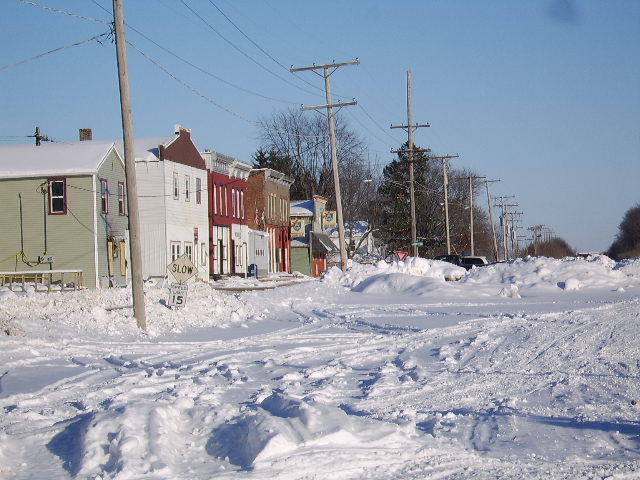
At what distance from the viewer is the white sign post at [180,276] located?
23.8 m

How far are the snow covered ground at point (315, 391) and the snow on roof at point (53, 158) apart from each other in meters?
18.0

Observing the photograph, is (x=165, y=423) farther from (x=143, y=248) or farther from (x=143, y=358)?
(x=143, y=248)

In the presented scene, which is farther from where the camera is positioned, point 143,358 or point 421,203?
point 421,203

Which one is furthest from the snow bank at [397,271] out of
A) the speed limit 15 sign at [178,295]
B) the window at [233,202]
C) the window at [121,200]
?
the window at [233,202]

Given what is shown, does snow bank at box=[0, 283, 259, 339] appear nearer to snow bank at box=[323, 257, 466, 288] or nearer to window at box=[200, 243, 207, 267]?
snow bank at box=[323, 257, 466, 288]

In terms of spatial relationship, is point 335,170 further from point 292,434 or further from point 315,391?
point 292,434

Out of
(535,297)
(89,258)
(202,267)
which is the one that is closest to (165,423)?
(535,297)

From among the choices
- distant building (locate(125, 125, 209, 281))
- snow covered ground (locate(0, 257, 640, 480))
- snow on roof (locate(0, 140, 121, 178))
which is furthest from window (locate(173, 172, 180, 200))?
snow covered ground (locate(0, 257, 640, 480))

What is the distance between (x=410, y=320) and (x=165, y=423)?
16.1m

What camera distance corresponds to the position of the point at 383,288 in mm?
35938

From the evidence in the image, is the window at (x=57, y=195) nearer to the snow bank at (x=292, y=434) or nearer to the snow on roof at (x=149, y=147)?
the snow on roof at (x=149, y=147)

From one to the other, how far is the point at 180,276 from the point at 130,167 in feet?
11.9

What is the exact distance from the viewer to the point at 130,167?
21.9 metres

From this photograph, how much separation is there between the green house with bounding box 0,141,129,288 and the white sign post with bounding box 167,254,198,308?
20.0 metres
